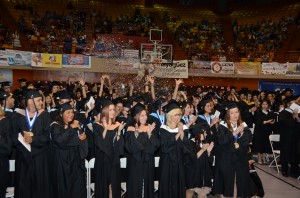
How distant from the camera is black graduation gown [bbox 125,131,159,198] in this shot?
18.3 feet

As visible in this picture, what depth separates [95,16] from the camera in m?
26.6

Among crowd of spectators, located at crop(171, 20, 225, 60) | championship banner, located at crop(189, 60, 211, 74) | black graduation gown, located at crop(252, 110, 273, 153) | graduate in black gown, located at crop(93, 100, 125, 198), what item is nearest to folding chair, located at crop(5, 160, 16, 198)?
graduate in black gown, located at crop(93, 100, 125, 198)

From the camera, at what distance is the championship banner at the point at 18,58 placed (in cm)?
1783

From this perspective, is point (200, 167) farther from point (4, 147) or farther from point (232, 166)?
point (4, 147)

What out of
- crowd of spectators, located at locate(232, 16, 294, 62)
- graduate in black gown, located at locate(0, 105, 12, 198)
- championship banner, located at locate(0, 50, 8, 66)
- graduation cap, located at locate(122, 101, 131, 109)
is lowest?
graduate in black gown, located at locate(0, 105, 12, 198)

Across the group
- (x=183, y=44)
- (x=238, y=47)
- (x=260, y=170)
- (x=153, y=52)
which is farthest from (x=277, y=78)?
(x=260, y=170)

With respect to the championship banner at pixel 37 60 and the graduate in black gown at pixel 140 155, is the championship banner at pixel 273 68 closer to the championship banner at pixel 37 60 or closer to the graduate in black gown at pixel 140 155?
the championship banner at pixel 37 60

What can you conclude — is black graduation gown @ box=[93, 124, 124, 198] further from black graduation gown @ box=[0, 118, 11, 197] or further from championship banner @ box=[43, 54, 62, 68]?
championship banner @ box=[43, 54, 62, 68]

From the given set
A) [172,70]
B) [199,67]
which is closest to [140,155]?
[172,70]

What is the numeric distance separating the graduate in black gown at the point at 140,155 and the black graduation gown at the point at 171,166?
0.56ft

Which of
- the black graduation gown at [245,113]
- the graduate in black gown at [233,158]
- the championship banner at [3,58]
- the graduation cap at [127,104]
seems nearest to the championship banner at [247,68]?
the black graduation gown at [245,113]

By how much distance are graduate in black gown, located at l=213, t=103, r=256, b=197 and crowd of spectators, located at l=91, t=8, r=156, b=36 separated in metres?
19.9

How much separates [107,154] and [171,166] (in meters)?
1.14

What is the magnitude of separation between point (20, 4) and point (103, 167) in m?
22.8
